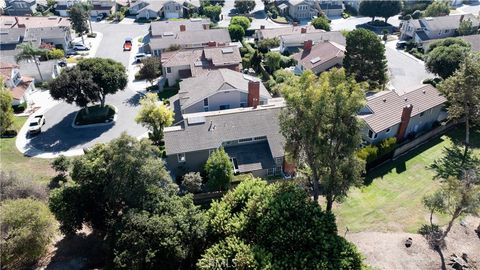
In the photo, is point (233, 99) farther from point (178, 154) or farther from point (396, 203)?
point (396, 203)

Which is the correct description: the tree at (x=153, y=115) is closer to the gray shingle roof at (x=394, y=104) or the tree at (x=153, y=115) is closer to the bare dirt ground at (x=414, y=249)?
the gray shingle roof at (x=394, y=104)

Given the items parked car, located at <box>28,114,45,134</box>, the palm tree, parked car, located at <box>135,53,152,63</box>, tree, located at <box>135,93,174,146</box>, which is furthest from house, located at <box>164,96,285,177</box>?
the palm tree

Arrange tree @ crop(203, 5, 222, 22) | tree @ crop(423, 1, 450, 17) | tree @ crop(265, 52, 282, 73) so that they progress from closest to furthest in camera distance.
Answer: tree @ crop(265, 52, 282, 73) → tree @ crop(423, 1, 450, 17) → tree @ crop(203, 5, 222, 22)

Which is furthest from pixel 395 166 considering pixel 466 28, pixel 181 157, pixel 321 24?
pixel 466 28

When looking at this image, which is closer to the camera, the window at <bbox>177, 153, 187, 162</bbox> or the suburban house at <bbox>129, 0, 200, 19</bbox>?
the window at <bbox>177, 153, 187, 162</bbox>

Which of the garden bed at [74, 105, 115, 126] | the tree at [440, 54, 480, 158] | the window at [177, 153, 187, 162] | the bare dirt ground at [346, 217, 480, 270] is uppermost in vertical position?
the tree at [440, 54, 480, 158]

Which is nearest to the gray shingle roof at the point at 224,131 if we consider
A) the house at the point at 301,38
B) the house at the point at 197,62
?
the house at the point at 197,62

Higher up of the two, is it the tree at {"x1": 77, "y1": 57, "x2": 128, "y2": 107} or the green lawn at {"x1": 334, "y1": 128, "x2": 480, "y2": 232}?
the tree at {"x1": 77, "y1": 57, "x2": 128, "y2": 107}

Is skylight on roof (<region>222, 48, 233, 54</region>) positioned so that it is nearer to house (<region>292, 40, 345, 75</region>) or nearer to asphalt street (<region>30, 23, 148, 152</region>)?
house (<region>292, 40, 345, 75</region>)
